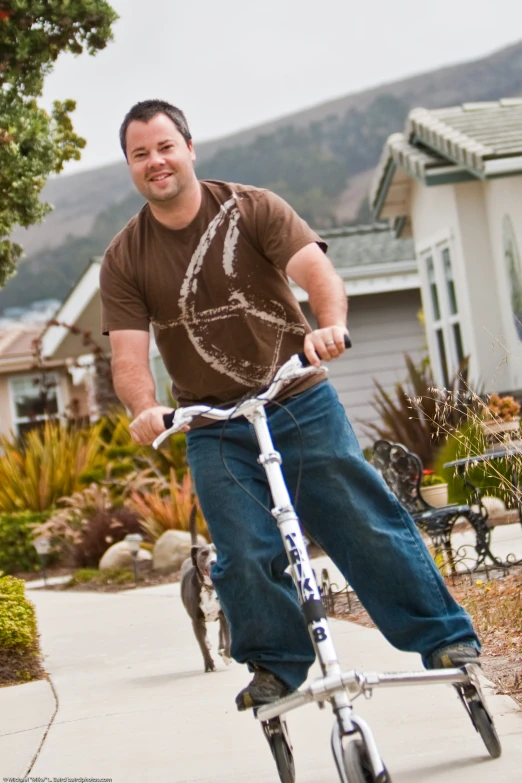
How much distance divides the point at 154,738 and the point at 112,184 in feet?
540

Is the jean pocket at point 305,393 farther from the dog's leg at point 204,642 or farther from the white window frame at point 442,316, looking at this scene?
the white window frame at point 442,316

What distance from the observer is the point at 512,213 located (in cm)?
1338

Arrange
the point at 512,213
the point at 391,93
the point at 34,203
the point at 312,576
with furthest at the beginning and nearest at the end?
the point at 391,93, the point at 512,213, the point at 34,203, the point at 312,576

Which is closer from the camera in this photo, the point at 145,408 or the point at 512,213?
the point at 145,408

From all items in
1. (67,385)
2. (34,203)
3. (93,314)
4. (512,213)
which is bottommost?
(67,385)

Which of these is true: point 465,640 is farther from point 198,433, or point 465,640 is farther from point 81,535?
point 81,535

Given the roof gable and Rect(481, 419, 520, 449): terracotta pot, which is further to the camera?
the roof gable

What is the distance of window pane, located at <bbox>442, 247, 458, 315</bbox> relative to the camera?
15.2 m

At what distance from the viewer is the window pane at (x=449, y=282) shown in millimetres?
15203

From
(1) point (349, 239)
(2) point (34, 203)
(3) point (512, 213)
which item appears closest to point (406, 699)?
(2) point (34, 203)

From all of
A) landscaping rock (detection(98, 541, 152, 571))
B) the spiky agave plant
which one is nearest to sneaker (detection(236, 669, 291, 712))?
the spiky agave plant

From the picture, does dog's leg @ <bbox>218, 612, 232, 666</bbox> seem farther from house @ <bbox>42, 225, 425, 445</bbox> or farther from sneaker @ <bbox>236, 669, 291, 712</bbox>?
house @ <bbox>42, 225, 425, 445</bbox>

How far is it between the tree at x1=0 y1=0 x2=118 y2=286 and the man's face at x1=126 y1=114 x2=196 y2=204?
13.3ft

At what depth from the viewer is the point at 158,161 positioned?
4.06 m
